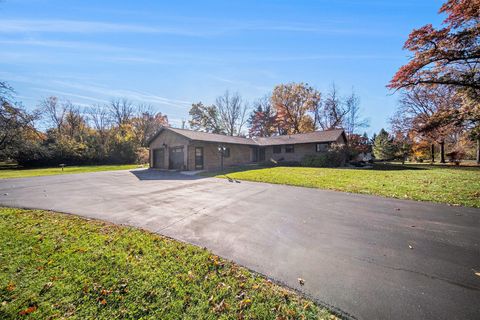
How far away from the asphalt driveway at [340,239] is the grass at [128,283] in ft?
1.35

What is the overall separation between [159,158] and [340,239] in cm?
2055

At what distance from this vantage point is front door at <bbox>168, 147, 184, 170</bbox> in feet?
62.0

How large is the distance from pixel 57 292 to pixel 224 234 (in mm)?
2760

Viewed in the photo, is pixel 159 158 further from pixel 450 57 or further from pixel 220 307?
pixel 450 57

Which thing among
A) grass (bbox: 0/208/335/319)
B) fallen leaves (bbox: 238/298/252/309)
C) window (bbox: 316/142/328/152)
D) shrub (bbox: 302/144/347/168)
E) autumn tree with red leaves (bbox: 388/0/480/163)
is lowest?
fallen leaves (bbox: 238/298/252/309)

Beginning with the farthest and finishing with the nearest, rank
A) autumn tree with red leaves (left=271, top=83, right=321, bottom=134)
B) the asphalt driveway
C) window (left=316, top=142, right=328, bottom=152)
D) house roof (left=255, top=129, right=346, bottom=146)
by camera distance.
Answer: autumn tree with red leaves (left=271, top=83, right=321, bottom=134) < window (left=316, top=142, right=328, bottom=152) < house roof (left=255, top=129, right=346, bottom=146) < the asphalt driveway

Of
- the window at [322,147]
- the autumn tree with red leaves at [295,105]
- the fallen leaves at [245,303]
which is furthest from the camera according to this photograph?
the autumn tree with red leaves at [295,105]

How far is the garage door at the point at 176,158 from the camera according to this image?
18953 mm

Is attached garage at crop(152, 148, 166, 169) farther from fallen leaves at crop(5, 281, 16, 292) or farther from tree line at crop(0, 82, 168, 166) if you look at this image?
fallen leaves at crop(5, 281, 16, 292)

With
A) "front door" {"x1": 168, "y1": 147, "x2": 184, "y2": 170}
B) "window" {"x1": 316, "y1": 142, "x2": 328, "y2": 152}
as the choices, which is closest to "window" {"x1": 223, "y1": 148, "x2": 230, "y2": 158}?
"front door" {"x1": 168, "y1": 147, "x2": 184, "y2": 170}

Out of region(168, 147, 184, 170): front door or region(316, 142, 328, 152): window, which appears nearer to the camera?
region(168, 147, 184, 170): front door

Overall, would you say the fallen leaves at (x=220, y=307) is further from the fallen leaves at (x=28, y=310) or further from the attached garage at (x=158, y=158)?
the attached garage at (x=158, y=158)

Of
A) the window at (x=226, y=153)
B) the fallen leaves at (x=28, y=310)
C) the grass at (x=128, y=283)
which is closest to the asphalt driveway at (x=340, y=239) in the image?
the grass at (x=128, y=283)

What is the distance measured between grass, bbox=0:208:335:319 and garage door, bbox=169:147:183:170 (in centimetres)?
1499
